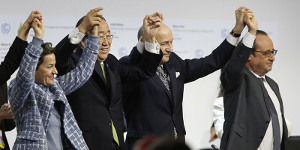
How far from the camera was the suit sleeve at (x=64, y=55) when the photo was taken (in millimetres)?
3055

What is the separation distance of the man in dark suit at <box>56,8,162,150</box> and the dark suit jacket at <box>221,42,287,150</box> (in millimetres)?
658

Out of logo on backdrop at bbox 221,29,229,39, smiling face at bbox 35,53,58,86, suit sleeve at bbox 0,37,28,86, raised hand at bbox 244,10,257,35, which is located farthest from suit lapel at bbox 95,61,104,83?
logo on backdrop at bbox 221,29,229,39

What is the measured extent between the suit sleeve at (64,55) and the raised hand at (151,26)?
0.43 m

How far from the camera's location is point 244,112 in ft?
12.2

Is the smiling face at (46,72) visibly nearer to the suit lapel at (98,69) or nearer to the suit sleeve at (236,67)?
the suit lapel at (98,69)

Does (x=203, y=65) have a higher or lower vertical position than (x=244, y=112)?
higher

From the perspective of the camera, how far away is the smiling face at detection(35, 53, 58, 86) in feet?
9.61

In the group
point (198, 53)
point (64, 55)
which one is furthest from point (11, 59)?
point (198, 53)

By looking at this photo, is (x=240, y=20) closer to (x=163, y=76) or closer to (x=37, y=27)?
(x=163, y=76)

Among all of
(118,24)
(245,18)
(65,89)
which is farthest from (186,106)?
(65,89)

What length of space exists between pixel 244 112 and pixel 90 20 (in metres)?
1.29

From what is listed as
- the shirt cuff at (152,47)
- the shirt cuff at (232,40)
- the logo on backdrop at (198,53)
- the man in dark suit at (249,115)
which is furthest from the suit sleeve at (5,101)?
the logo on backdrop at (198,53)

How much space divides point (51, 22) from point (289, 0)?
2693 millimetres

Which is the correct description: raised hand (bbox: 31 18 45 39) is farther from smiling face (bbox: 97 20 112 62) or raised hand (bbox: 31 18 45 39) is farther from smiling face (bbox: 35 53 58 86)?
smiling face (bbox: 97 20 112 62)
